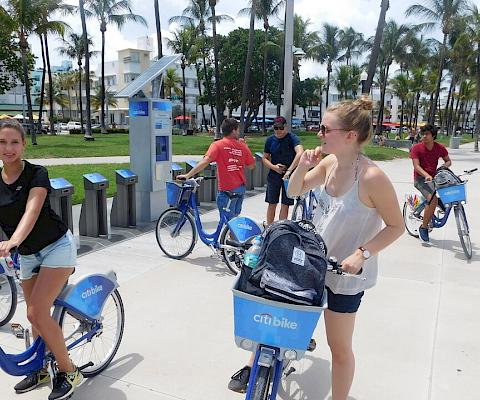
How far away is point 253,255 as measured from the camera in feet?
6.48

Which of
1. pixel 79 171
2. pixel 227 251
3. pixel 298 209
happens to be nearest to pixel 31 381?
pixel 227 251

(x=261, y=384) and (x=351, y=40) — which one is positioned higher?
(x=351, y=40)

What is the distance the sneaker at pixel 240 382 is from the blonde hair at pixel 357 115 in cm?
155

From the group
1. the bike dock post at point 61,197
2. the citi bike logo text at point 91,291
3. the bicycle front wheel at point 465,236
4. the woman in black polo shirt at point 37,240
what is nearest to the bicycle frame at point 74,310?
the citi bike logo text at point 91,291

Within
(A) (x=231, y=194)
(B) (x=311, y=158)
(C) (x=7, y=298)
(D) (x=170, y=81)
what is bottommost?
(C) (x=7, y=298)

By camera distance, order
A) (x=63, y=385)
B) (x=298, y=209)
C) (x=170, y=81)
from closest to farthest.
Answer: (x=63, y=385)
(x=298, y=209)
(x=170, y=81)

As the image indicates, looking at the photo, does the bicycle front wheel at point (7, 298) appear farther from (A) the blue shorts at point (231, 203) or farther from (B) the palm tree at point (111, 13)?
(B) the palm tree at point (111, 13)

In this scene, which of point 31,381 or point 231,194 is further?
point 231,194

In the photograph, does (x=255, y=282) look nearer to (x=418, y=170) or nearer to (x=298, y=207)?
(x=418, y=170)

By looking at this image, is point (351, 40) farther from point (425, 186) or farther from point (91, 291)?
point (91, 291)

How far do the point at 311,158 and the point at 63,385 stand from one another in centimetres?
187

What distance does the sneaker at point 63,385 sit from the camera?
262cm

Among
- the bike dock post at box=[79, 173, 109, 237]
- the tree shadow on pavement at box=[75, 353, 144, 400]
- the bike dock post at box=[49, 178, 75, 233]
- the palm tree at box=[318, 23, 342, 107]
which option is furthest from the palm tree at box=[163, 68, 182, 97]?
the tree shadow on pavement at box=[75, 353, 144, 400]

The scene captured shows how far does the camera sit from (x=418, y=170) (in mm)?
6301
